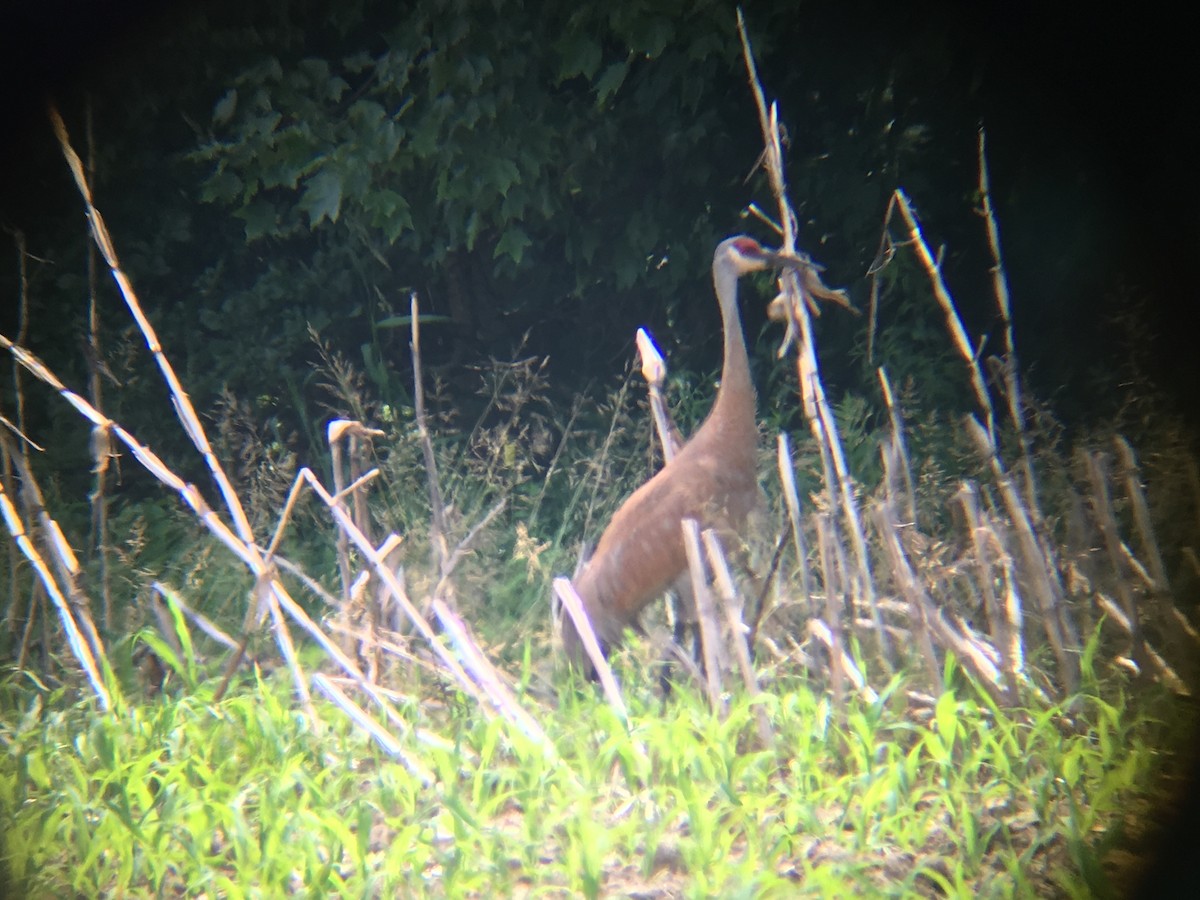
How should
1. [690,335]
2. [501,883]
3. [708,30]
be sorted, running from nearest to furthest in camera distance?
1. [501,883]
2. [708,30]
3. [690,335]

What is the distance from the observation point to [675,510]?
2.70 metres

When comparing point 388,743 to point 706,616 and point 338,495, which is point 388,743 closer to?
point 338,495

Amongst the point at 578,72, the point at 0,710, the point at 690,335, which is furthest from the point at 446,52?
the point at 0,710

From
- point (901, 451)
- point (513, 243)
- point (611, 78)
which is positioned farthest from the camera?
point (513, 243)

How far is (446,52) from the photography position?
3.61 m

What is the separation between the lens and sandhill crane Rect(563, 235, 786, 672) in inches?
106

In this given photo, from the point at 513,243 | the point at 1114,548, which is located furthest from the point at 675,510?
the point at 513,243

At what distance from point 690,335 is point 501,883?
3196 mm

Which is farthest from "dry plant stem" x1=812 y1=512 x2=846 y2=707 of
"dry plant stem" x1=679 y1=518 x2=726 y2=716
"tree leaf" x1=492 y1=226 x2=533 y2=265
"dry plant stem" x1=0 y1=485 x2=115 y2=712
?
"tree leaf" x1=492 y1=226 x2=533 y2=265

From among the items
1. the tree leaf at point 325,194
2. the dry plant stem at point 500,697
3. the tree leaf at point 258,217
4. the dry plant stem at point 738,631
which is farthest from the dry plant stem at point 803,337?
the tree leaf at point 258,217

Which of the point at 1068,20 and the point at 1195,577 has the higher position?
the point at 1068,20

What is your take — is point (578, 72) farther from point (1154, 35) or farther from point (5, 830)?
point (5, 830)

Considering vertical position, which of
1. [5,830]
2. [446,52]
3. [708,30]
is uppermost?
[446,52]

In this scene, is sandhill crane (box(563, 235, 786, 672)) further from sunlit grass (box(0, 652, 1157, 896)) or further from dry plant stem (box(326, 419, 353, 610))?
dry plant stem (box(326, 419, 353, 610))
